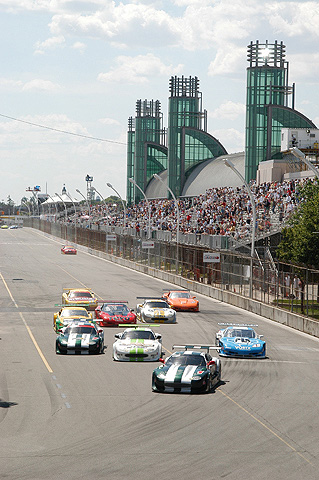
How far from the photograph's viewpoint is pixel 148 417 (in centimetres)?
1688

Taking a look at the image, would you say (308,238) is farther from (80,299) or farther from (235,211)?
(235,211)

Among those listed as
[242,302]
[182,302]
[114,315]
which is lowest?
[242,302]

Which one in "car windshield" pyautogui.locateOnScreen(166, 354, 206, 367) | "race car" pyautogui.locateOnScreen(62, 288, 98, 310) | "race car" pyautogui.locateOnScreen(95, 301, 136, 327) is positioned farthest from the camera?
"race car" pyautogui.locateOnScreen(62, 288, 98, 310)

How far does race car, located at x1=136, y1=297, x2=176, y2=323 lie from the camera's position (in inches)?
1364

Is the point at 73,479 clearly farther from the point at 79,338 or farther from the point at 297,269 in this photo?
the point at 297,269

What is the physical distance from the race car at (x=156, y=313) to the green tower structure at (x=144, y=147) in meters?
102

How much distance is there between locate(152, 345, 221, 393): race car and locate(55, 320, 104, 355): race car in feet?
18.8

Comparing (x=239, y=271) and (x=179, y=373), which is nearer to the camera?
(x=179, y=373)

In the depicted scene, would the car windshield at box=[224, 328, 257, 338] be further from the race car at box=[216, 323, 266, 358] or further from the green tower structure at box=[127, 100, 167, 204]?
the green tower structure at box=[127, 100, 167, 204]

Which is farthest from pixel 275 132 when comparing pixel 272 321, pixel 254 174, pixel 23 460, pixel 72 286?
pixel 23 460

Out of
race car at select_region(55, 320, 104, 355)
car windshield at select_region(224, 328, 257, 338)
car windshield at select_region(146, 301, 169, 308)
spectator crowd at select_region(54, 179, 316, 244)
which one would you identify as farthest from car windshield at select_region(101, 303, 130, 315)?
spectator crowd at select_region(54, 179, 316, 244)

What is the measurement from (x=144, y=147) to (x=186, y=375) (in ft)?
398

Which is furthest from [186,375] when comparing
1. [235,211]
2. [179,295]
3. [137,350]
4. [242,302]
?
[235,211]

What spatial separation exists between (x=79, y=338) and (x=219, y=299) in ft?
71.3
